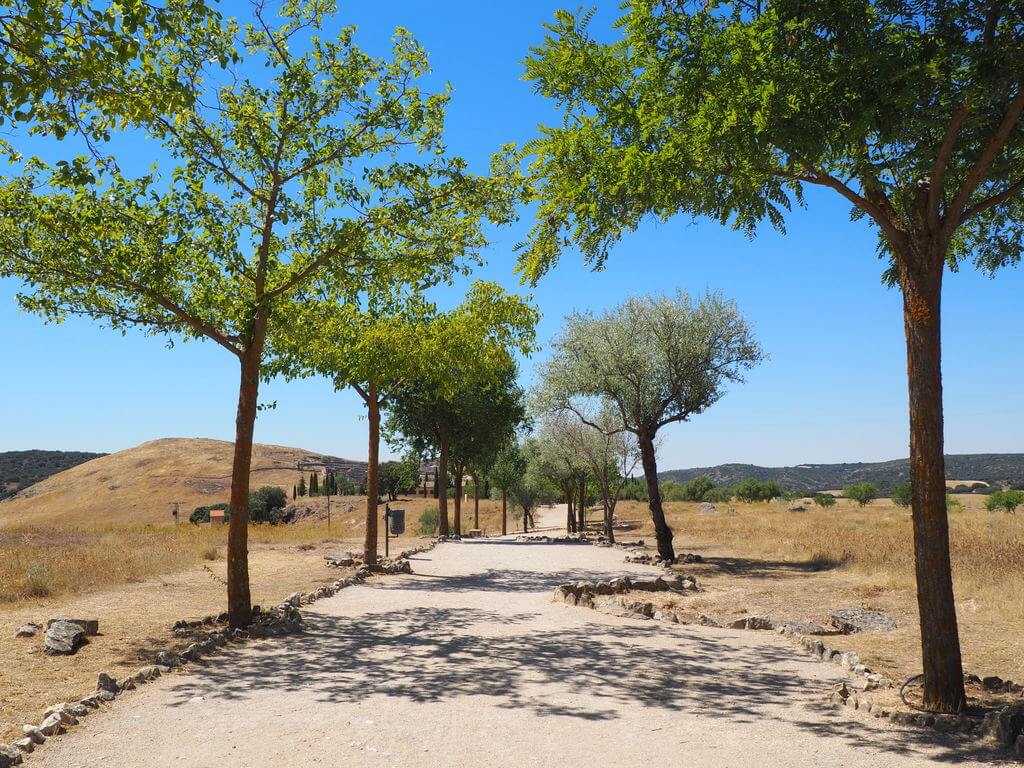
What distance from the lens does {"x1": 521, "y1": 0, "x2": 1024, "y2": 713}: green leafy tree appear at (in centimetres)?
665

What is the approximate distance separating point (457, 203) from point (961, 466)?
121m

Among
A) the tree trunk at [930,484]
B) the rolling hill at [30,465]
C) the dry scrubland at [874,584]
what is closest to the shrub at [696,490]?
the dry scrubland at [874,584]

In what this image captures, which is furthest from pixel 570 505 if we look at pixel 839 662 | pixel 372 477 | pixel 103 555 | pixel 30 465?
pixel 30 465

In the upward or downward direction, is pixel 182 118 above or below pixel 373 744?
above

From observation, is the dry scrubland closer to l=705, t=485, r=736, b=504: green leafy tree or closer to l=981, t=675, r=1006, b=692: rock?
l=981, t=675, r=1006, b=692: rock

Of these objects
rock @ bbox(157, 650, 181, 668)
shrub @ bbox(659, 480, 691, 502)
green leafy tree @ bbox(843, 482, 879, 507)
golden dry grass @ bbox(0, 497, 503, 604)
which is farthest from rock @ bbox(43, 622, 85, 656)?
shrub @ bbox(659, 480, 691, 502)

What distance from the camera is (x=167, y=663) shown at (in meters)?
8.62

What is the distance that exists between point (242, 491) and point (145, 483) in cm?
8755

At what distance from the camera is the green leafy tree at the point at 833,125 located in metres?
6.65

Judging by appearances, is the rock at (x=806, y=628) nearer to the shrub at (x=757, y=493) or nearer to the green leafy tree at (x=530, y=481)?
the green leafy tree at (x=530, y=481)

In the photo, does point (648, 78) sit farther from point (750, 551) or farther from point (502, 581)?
point (750, 551)

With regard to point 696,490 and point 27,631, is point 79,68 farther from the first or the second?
point 696,490

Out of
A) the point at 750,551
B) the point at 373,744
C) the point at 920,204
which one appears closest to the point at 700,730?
the point at 373,744

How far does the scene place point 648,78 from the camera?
745cm
